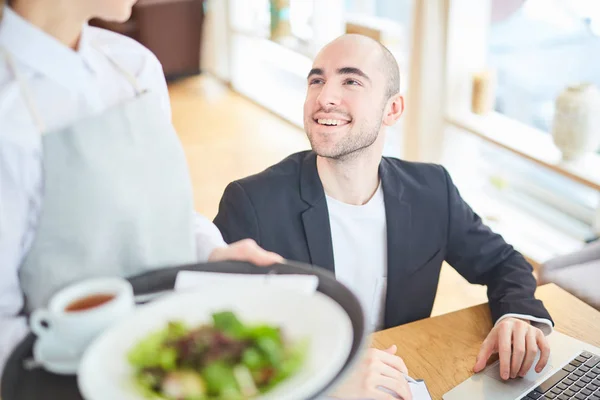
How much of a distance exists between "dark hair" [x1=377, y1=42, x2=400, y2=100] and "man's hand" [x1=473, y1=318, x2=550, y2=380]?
72 cm

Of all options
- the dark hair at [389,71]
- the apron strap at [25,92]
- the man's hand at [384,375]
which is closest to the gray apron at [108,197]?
the apron strap at [25,92]

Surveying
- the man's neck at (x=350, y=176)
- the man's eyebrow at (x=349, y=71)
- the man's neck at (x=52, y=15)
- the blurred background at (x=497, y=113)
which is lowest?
the blurred background at (x=497, y=113)

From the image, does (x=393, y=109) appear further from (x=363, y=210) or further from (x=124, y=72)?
(x=124, y=72)

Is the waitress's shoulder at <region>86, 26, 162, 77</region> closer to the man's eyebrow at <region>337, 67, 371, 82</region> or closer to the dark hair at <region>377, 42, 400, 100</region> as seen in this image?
the man's eyebrow at <region>337, 67, 371, 82</region>

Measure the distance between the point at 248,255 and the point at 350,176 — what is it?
0.86 metres

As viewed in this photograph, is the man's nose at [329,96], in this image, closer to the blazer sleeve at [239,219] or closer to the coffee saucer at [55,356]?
the blazer sleeve at [239,219]

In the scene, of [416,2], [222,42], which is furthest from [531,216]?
[222,42]

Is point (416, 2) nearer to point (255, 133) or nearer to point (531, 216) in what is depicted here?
point (531, 216)

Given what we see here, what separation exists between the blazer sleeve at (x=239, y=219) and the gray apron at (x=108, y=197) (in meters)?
0.80

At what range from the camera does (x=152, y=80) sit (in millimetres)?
1075

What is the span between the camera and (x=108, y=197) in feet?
3.05

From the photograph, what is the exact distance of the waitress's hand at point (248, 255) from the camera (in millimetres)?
1036

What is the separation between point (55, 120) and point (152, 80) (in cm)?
20

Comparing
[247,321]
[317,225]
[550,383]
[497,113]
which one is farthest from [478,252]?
[497,113]
